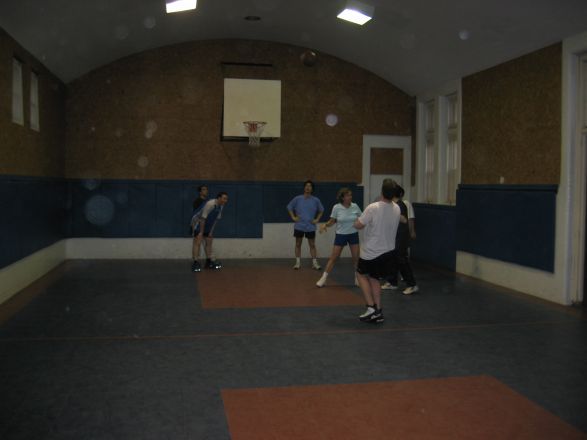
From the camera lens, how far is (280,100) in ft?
45.5

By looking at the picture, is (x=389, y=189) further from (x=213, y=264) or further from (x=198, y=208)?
(x=213, y=264)

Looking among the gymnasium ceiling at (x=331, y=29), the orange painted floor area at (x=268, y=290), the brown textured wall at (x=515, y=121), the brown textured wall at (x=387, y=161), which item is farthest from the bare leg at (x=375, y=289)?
the brown textured wall at (x=387, y=161)

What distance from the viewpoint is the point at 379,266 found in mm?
7289

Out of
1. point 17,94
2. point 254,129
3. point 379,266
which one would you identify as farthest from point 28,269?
point 379,266

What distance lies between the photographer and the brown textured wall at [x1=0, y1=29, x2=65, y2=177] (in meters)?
8.85

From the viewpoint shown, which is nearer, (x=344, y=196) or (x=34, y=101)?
(x=344, y=196)

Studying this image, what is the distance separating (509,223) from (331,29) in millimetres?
5506

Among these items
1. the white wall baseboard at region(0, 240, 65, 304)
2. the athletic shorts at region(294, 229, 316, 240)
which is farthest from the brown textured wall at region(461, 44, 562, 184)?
the white wall baseboard at region(0, 240, 65, 304)

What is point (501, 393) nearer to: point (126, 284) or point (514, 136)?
point (514, 136)

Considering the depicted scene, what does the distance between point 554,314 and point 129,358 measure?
18.6ft

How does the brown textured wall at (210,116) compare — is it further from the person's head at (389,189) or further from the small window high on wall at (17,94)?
the person's head at (389,189)

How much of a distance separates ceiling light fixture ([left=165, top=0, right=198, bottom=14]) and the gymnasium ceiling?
0.52ft

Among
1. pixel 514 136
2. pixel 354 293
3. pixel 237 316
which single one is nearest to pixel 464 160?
pixel 514 136

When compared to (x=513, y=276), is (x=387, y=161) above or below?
above
